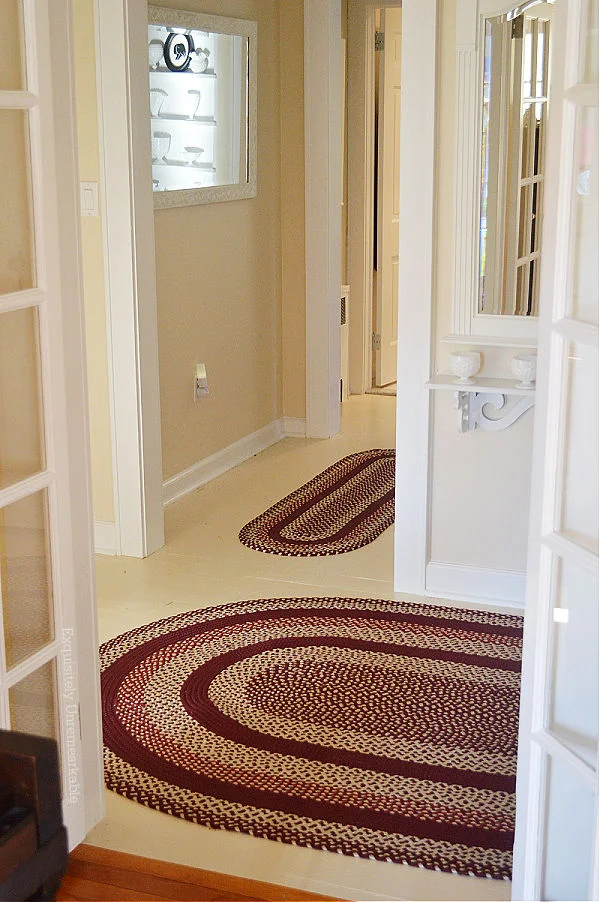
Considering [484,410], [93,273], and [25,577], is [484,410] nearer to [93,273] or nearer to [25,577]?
[93,273]

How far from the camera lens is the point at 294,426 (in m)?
6.10

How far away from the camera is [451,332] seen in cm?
367

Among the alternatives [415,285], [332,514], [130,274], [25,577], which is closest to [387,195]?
[332,514]

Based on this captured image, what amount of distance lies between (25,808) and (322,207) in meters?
5.09

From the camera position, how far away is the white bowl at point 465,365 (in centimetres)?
355

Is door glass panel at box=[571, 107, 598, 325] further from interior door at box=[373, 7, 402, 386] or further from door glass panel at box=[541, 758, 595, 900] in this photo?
interior door at box=[373, 7, 402, 386]

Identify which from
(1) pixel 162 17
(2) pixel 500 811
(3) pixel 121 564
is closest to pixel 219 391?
(3) pixel 121 564

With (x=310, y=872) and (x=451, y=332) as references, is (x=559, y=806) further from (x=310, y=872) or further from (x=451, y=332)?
(x=451, y=332)

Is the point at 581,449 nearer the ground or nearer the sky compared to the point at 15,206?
nearer the ground

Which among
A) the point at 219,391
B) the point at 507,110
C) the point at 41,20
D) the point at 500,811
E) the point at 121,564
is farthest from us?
the point at 219,391

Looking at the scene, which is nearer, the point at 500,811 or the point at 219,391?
the point at 500,811

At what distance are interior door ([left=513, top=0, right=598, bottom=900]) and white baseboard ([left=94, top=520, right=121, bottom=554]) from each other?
2.57 m

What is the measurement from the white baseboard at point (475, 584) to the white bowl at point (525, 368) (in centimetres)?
69

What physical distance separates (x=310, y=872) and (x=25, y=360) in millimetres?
1253
